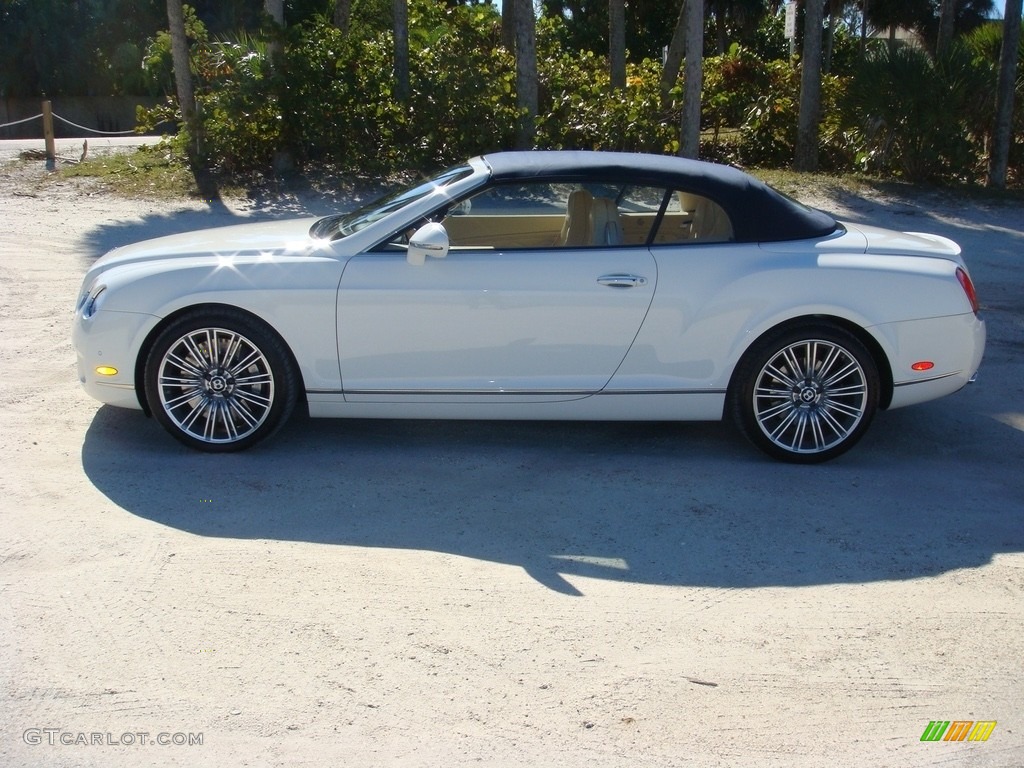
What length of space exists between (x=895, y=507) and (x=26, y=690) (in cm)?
387

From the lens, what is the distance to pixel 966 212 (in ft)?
47.4

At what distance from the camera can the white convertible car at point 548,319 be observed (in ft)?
18.0

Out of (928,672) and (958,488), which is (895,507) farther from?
(928,672)

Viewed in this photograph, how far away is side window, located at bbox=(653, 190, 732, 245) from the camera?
5.69m

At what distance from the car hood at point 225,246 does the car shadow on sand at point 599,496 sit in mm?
951

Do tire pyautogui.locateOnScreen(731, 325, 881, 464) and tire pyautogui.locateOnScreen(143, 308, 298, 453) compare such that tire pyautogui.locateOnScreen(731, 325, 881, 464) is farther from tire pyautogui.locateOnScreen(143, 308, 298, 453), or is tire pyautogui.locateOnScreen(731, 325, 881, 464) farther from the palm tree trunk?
the palm tree trunk

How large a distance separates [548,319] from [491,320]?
0.29 metres

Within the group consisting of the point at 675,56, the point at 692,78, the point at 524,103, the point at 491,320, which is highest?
the point at 675,56

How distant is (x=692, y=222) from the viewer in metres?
5.72

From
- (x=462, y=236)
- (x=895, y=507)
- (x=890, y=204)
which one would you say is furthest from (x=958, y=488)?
(x=890, y=204)

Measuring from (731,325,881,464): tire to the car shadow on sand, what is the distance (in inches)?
5.3

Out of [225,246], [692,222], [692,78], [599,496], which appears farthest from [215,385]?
[692,78]

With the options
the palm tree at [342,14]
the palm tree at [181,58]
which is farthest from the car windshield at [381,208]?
the palm tree at [342,14]

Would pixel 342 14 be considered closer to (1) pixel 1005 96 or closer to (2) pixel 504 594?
(1) pixel 1005 96
